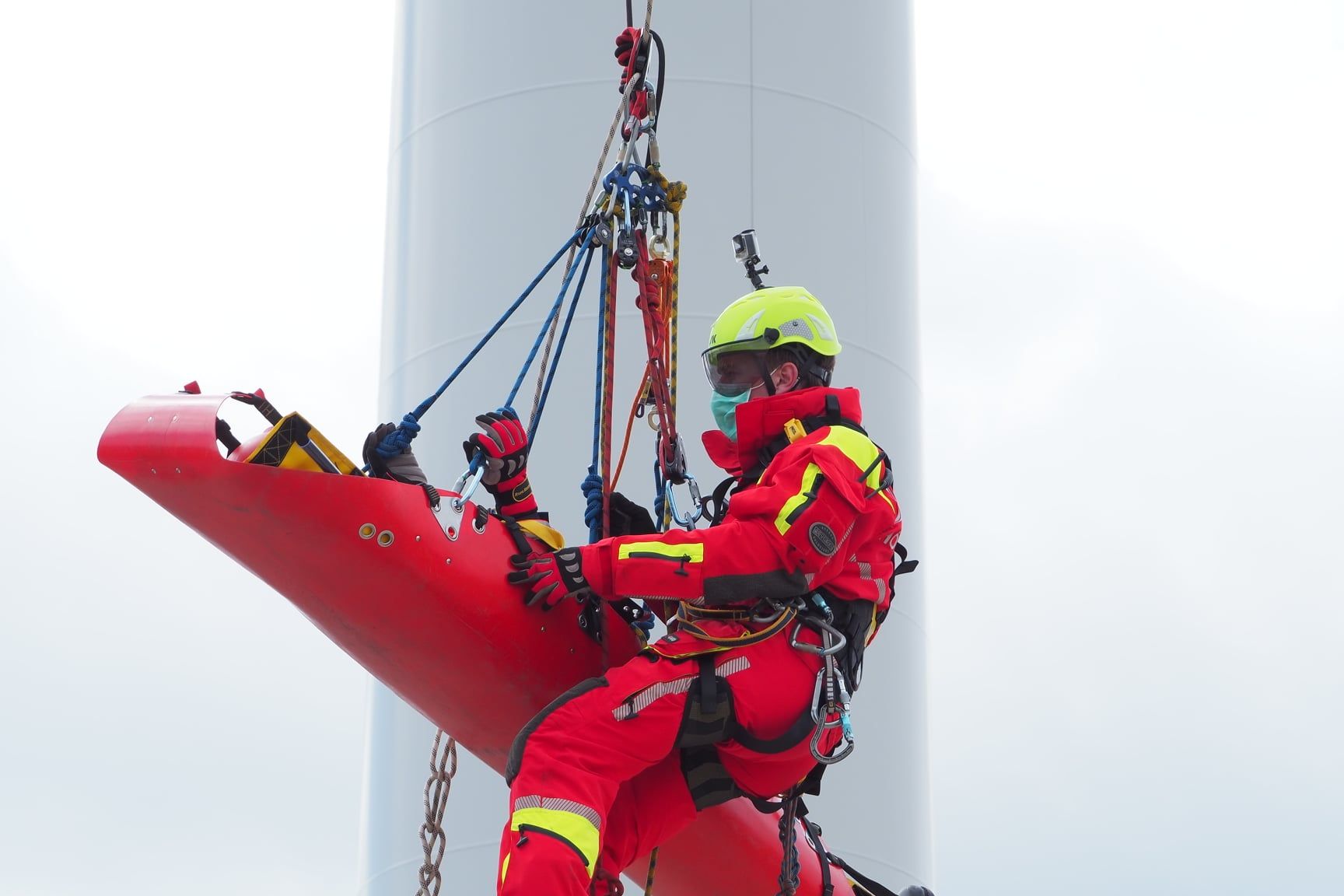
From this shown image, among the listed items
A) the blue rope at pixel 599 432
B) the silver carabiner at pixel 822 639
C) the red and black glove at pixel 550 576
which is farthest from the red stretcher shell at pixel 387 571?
the silver carabiner at pixel 822 639

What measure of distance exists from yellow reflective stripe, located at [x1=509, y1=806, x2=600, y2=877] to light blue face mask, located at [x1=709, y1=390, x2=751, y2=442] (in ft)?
4.59

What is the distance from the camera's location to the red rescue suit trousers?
4.51m

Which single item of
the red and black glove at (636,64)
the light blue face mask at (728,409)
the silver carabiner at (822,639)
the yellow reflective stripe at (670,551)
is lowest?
the silver carabiner at (822,639)

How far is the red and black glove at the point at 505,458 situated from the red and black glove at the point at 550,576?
292 mm

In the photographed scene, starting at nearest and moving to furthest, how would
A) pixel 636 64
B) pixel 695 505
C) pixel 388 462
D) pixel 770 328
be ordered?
pixel 388 462, pixel 770 328, pixel 695 505, pixel 636 64

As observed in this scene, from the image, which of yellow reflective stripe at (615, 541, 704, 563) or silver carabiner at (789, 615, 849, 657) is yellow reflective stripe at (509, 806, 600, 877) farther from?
silver carabiner at (789, 615, 849, 657)

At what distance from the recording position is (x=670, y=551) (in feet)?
15.6

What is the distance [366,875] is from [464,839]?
690mm

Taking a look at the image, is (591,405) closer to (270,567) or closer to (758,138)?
(758,138)

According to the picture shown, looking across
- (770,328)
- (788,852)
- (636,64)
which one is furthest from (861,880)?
(636,64)

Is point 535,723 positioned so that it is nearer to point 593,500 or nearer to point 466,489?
point 466,489

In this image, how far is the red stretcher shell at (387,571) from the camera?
4.49 meters

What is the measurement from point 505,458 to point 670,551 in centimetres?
73

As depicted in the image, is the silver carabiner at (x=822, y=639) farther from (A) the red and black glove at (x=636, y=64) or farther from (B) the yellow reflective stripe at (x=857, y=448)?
(A) the red and black glove at (x=636, y=64)
